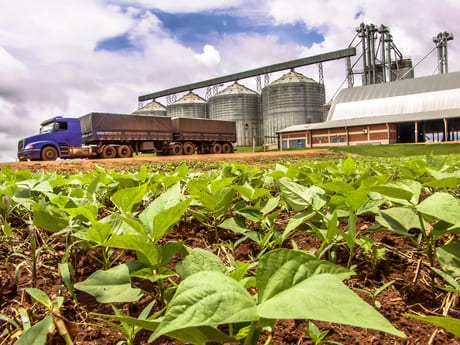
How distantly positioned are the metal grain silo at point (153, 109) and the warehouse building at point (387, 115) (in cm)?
2265

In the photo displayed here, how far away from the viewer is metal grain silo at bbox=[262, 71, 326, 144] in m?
41.2

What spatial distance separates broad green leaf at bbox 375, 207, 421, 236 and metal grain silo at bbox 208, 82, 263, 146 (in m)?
42.9

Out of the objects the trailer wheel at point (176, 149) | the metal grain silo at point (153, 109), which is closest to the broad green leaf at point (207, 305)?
the trailer wheel at point (176, 149)

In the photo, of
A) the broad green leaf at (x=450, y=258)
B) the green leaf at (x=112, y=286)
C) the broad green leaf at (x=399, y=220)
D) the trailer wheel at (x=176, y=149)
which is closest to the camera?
the green leaf at (x=112, y=286)

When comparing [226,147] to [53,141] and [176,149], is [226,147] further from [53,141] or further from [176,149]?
[53,141]

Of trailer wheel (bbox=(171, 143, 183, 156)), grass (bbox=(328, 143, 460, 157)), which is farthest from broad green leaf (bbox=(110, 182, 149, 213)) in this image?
grass (bbox=(328, 143, 460, 157))

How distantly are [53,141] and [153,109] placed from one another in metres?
37.1

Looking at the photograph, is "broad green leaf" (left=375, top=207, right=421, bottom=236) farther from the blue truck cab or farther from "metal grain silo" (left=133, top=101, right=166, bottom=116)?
"metal grain silo" (left=133, top=101, right=166, bottom=116)

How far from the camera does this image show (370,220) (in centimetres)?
161

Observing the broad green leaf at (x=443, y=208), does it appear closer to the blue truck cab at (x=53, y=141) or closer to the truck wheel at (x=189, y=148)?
the blue truck cab at (x=53, y=141)

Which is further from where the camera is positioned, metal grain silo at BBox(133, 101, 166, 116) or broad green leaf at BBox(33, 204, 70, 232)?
metal grain silo at BBox(133, 101, 166, 116)

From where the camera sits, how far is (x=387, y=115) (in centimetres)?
3569

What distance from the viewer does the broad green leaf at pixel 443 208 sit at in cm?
76

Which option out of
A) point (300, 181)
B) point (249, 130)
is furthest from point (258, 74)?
point (300, 181)
